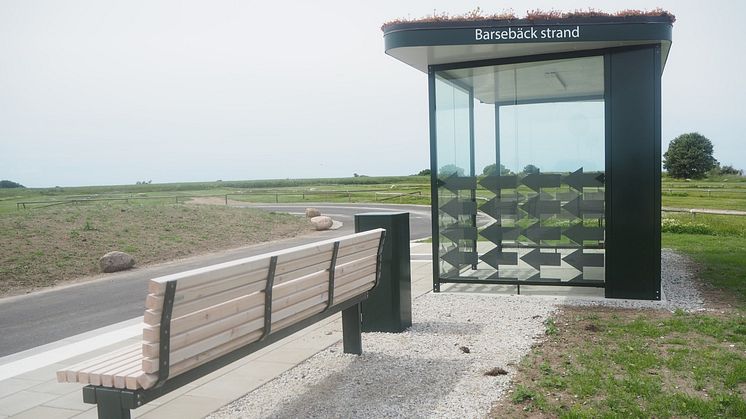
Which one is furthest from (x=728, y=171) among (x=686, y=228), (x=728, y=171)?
(x=686, y=228)

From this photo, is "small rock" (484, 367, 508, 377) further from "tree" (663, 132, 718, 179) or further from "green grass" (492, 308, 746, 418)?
"tree" (663, 132, 718, 179)

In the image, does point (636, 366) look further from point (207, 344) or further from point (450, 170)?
point (450, 170)

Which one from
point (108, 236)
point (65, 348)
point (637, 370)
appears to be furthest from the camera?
point (108, 236)

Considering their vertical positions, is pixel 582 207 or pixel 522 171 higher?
pixel 522 171

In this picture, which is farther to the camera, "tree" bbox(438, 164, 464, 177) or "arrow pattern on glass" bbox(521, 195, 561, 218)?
"tree" bbox(438, 164, 464, 177)

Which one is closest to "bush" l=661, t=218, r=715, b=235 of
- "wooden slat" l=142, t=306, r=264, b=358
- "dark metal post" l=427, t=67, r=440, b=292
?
"dark metal post" l=427, t=67, r=440, b=292

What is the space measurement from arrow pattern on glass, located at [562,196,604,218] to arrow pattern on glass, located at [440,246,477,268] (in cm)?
147

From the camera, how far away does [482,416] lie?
14.5ft

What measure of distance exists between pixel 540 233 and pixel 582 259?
0.64 m

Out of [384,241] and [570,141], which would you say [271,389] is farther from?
[570,141]

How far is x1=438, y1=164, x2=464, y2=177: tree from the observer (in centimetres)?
931

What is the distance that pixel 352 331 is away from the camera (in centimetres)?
602

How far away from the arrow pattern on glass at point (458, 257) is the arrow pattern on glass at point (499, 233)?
33 cm

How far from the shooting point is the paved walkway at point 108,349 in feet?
15.8
